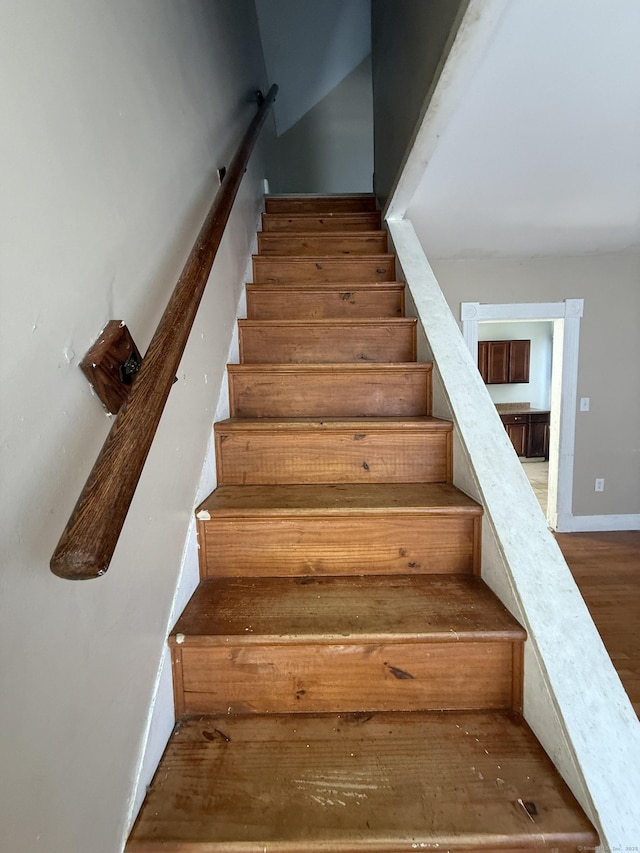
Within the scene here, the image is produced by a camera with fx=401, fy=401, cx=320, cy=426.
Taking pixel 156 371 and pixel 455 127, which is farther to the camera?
pixel 455 127

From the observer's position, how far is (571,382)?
3178mm

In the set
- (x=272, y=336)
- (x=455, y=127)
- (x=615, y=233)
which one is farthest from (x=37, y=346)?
(x=615, y=233)

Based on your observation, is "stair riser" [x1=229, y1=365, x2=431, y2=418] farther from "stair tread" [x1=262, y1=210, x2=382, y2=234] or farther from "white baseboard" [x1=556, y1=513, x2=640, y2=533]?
"white baseboard" [x1=556, y1=513, x2=640, y2=533]

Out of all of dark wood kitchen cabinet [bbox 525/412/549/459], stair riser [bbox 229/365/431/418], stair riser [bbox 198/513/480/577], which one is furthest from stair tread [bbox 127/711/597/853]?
dark wood kitchen cabinet [bbox 525/412/549/459]

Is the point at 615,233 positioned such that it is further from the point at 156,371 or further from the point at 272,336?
the point at 156,371

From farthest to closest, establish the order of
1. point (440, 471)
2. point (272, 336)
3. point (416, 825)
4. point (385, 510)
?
point (272, 336) < point (440, 471) < point (385, 510) < point (416, 825)

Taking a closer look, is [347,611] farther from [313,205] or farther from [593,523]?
[593,523]

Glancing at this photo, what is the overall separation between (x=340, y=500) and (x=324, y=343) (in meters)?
0.80

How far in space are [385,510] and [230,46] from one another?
2.31 meters

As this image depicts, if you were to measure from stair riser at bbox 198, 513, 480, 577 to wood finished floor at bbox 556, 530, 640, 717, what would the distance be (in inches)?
41.3

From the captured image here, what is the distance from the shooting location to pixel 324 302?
188cm

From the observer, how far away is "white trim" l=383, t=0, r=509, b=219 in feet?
3.59

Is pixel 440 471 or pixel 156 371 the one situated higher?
pixel 156 371

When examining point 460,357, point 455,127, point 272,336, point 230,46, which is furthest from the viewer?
point 230,46
